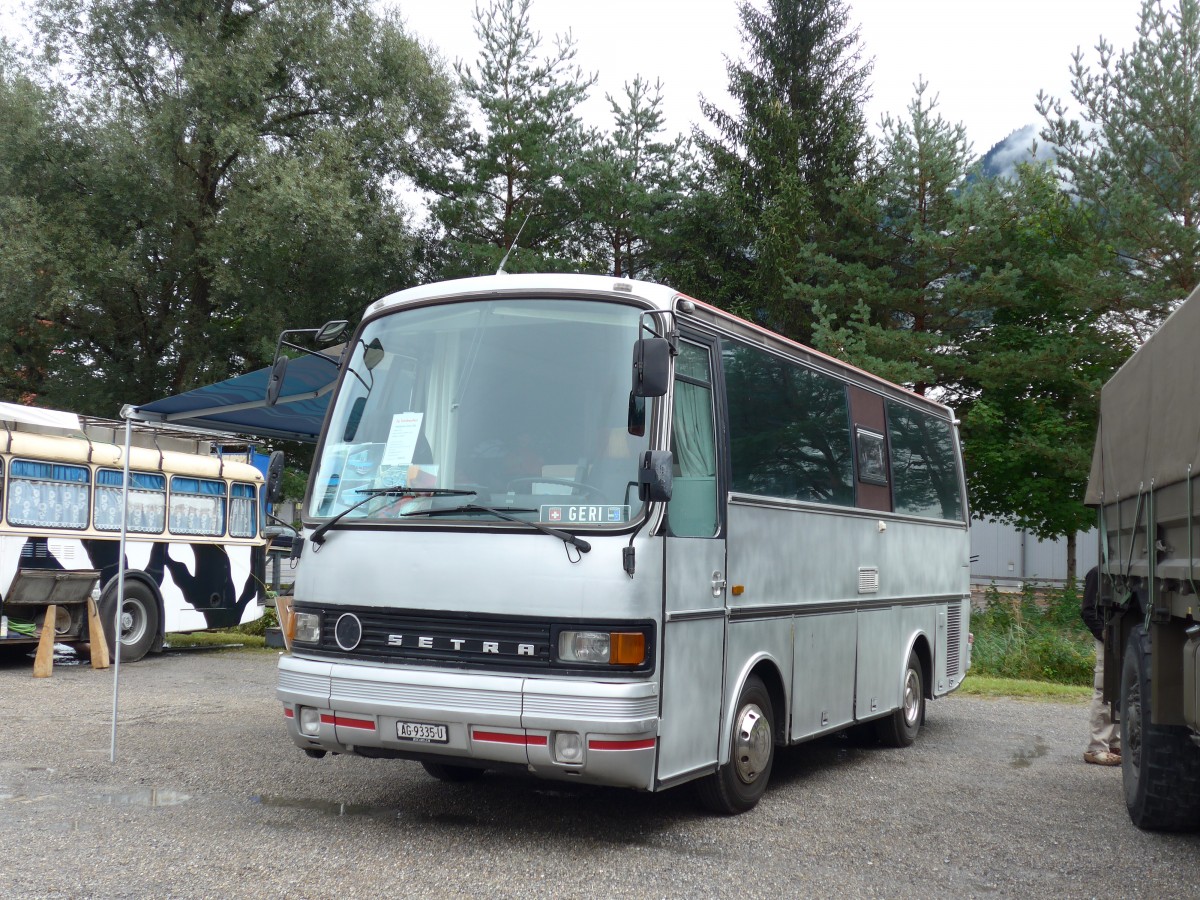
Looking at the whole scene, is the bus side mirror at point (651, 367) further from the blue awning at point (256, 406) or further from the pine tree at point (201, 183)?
the pine tree at point (201, 183)

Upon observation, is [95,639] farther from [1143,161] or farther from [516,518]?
[1143,161]

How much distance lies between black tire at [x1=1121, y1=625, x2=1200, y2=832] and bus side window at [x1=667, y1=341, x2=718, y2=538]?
257cm

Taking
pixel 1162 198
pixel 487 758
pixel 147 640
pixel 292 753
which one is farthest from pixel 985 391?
pixel 487 758

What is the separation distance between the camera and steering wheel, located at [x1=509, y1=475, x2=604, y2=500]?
6445mm

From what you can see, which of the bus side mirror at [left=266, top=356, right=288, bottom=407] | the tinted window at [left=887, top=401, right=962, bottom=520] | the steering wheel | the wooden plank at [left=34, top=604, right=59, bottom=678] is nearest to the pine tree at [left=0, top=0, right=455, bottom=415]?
the wooden plank at [left=34, top=604, right=59, bottom=678]

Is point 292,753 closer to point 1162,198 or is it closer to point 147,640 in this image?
point 147,640

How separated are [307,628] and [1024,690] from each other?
11.1m

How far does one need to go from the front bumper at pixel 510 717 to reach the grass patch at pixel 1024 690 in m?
9.57

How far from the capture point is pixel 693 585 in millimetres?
6824

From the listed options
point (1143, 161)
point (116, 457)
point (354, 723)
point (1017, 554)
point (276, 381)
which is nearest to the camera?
point (354, 723)

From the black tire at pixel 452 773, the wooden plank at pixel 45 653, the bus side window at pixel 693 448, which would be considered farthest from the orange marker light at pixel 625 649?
the wooden plank at pixel 45 653

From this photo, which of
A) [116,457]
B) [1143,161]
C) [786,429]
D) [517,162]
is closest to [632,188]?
[517,162]

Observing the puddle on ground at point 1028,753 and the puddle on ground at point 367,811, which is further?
the puddle on ground at point 1028,753

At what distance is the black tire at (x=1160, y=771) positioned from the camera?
691 centimetres
